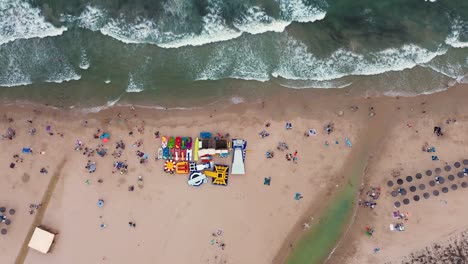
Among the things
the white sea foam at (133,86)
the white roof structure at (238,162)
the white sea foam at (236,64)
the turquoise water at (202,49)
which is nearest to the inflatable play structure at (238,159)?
the white roof structure at (238,162)

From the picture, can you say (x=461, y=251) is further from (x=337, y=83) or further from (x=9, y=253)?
(x=9, y=253)

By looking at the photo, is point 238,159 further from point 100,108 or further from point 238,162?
point 100,108

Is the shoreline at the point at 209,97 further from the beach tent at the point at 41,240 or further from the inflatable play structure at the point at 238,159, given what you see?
the beach tent at the point at 41,240

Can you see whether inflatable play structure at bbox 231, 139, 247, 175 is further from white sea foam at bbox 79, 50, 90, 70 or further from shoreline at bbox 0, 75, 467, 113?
white sea foam at bbox 79, 50, 90, 70

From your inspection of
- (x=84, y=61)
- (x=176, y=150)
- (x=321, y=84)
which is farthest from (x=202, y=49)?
(x=321, y=84)

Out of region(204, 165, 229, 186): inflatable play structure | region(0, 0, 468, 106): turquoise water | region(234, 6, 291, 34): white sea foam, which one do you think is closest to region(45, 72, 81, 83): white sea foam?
region(0, 0, 468, 106): turquoise water

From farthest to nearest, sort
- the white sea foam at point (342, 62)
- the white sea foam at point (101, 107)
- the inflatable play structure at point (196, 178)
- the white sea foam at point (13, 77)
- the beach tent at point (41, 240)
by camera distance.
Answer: the white sea foam at point (342, 62), the white sea foam at point (13, 77), the white sea foam at point (101, 107), the inflatable play structure at point (196, 178), the beach tent at point (41, 240)
